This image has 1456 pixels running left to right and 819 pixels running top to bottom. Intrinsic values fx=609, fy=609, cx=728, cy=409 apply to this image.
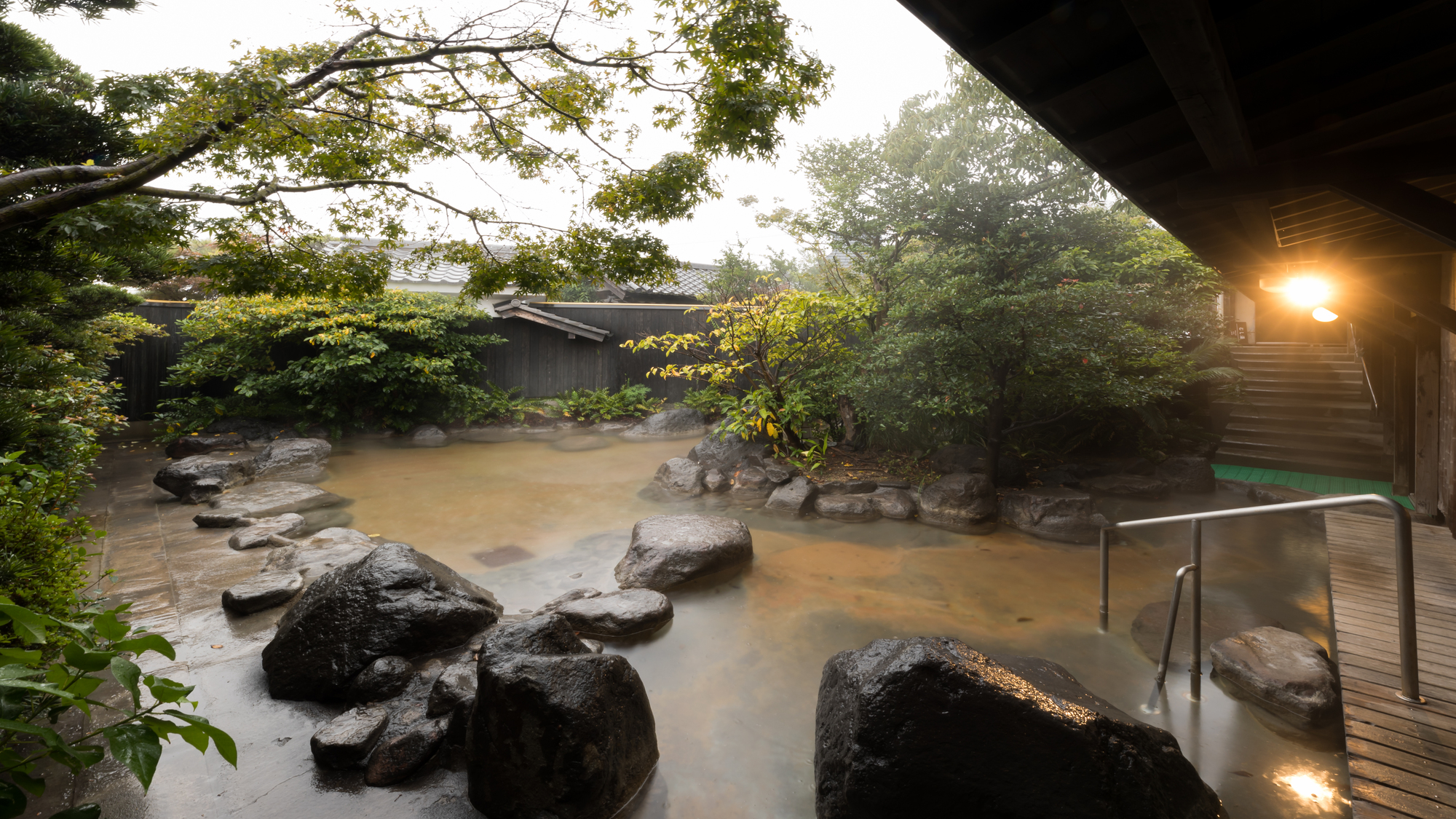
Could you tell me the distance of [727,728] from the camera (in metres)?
3.53

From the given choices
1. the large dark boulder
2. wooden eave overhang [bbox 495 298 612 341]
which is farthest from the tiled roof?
the large dark boulder

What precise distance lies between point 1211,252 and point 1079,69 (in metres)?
2.73

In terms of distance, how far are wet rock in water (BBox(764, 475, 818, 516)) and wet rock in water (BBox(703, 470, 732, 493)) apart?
754 mm

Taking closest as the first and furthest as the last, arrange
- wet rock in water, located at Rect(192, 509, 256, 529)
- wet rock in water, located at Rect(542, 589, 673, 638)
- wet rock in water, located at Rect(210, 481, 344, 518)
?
wet rock in water, located at Rect(542, 589, 673, 638) → wet rock in water, located at Rect(192, 509, 256, 529) → wet rock in water, located at Rect(210, 481, 344, 518)

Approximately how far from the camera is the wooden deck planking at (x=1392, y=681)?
7.65ft

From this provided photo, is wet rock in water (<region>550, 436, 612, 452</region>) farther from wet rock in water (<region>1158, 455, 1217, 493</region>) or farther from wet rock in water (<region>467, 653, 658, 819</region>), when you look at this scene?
wet rock in water (<region>1158, 455, 1217, 493</region>)

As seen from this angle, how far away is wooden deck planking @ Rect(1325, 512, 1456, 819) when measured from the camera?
2332 mm

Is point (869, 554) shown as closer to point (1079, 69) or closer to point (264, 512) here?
point (1079, 69)

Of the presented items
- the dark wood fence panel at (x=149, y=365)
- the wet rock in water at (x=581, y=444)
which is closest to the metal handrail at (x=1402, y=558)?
the wet rock in water at (x=581, y=444)

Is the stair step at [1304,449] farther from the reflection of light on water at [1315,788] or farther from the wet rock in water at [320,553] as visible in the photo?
the wet rock in water at [320,553]

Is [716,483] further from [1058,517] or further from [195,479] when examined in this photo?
[195,479]

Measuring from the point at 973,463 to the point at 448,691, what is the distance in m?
6.46

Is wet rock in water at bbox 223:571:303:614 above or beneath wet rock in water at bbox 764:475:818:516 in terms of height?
beneath

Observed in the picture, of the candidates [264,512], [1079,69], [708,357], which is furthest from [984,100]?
[264,512]
